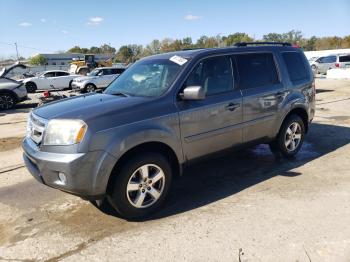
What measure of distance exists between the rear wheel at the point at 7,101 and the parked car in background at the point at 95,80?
5685mm

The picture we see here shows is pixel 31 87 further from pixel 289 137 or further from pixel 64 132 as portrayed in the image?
pixel 64 132

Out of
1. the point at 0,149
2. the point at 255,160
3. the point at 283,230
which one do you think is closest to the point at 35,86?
the point at 0,149

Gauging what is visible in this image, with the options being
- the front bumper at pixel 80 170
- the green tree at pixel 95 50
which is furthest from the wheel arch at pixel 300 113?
the green tree at pixel 95 50

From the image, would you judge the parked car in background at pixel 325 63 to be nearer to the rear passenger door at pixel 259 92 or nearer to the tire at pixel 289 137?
the tire at pixel 289 137

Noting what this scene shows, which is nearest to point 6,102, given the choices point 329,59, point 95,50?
point 329,59

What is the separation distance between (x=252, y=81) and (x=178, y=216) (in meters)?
2.22

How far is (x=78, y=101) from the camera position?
4.49 metres

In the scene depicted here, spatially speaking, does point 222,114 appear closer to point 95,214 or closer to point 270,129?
point 270,129

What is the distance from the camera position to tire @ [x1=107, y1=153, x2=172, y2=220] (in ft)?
12.7

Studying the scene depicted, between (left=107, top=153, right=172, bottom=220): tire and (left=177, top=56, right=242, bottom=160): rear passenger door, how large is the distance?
44 cm

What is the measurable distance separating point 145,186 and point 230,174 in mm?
1835

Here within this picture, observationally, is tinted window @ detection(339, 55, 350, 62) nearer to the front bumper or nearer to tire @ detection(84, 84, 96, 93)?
tire @ detection(84, 84, 96, 93)

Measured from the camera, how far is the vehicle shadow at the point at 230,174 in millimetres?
4582

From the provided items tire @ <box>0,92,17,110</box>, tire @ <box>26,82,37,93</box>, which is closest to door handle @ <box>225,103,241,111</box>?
tire @ <box>0,92,17,110</box>
